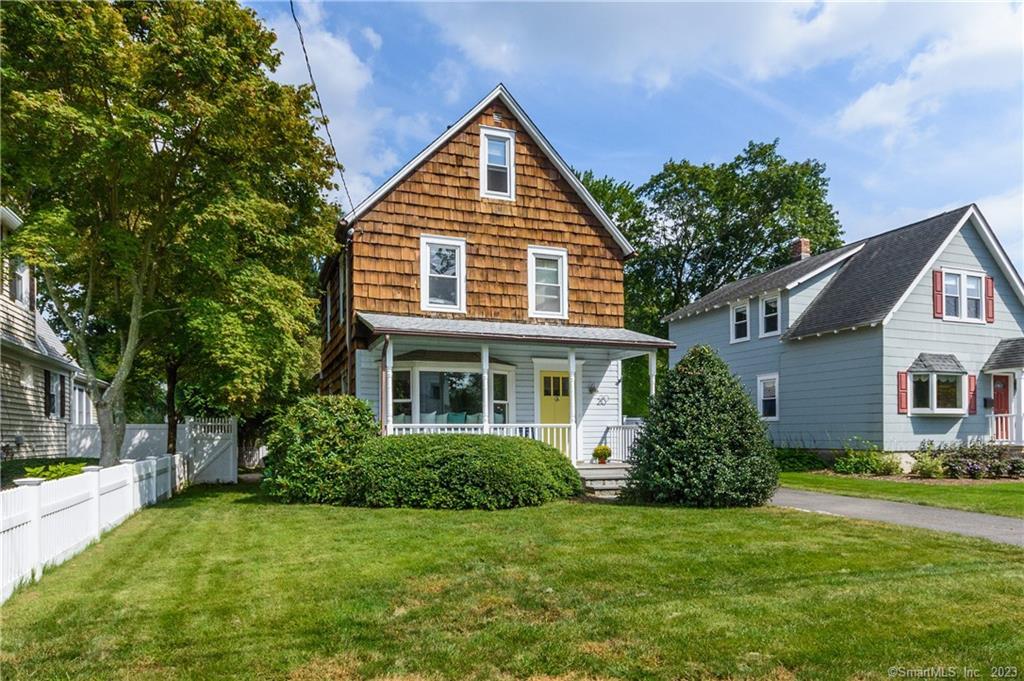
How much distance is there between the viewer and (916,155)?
1450 centimetres

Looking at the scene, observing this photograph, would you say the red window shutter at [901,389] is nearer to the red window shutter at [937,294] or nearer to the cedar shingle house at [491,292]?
the red window shutter at [937,294]

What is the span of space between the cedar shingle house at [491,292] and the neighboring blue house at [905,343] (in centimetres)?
680

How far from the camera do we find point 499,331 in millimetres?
15383

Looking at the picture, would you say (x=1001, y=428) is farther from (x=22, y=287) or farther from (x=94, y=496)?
(x=22, y=287)

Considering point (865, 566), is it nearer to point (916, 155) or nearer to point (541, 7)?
point (541, 7)


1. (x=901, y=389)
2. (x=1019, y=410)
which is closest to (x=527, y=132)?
(x=901, y=389)

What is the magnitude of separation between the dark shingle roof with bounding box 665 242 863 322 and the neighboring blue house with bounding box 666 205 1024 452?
174mm

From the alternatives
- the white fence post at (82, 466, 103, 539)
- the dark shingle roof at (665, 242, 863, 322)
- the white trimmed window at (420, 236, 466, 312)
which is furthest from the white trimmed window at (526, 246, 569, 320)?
the white fence post at (82, 466, 103, 539)

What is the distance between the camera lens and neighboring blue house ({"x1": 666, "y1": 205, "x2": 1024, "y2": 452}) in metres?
20.2

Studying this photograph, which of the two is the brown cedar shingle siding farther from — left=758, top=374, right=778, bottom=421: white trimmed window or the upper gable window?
left=758, top=374, right=778, bottom=421: white trimmed window

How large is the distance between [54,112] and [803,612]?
1217 centimetres

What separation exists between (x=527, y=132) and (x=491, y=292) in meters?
4.17

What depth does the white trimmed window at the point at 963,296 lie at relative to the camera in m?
21.2

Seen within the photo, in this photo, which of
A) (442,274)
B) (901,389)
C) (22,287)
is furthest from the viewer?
(901,389)
